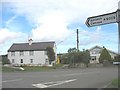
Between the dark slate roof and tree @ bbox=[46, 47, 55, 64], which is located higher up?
the dark slate roof

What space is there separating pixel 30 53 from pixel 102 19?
81.1m

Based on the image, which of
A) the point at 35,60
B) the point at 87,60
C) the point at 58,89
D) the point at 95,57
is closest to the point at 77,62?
the point at 87,60

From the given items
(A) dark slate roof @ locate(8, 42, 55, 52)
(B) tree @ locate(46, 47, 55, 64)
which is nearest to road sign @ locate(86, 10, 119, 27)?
(B) tree @ locate(46, 47, 55, 64)

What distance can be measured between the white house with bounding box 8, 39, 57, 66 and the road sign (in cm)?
7656

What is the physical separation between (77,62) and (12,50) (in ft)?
81.8

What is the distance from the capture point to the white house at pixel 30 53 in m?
88.6

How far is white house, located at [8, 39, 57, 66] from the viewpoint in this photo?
88.6 meters

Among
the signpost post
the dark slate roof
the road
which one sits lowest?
the road

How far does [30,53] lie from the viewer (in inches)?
3565

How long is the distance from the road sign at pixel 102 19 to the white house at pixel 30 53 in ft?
251

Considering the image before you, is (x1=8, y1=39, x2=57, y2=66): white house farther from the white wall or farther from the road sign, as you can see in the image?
the road sign

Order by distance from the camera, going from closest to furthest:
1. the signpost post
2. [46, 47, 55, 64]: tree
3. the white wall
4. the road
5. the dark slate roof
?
1. the signpost post
2. the road
3. [46, 47, 55, 64]: tree
4. the white wall
5. the dark slate roof

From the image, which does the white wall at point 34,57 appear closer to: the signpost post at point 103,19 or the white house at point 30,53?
the white house at point 30,53

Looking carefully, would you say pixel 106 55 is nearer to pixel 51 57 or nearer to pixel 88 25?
pixel 51 57
